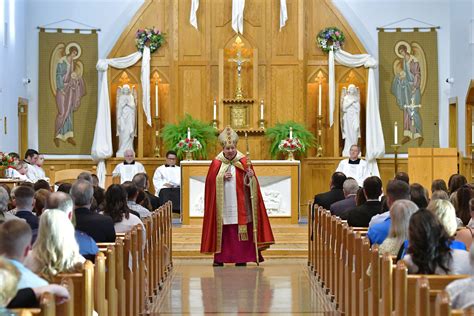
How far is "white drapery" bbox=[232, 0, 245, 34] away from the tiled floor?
6.62m

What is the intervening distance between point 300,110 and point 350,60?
1.43m

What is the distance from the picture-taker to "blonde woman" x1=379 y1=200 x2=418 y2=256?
672 cm

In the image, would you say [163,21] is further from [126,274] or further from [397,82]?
[126,274]

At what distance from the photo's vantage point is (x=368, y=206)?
9.58m

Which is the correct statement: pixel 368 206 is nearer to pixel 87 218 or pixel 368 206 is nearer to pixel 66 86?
pixel 87 218

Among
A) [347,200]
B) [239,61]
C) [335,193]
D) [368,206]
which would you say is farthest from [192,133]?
[368,206]

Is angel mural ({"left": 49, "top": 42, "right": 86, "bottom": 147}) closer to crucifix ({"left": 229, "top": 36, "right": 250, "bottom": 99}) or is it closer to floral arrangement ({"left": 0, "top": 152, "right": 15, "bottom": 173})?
crucifix ({"left": 229, "top": 36, "right": 250, "bottom": 99})

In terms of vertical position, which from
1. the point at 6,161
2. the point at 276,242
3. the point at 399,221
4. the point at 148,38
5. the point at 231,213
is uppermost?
the point at 148,38

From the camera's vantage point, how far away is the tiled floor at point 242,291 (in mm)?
9836

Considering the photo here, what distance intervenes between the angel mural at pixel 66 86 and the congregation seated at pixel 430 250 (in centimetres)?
1480

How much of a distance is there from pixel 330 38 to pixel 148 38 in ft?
11.9

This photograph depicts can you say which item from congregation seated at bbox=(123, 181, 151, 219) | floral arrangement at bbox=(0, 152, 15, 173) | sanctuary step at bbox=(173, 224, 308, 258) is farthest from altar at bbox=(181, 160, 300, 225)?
congregation seated at bbox=(123, 181, 151, 219)

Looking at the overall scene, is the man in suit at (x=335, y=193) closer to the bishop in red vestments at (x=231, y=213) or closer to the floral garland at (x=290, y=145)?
the bishop in red vestments at (x=231, y=213)

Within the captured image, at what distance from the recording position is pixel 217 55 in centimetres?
1925
